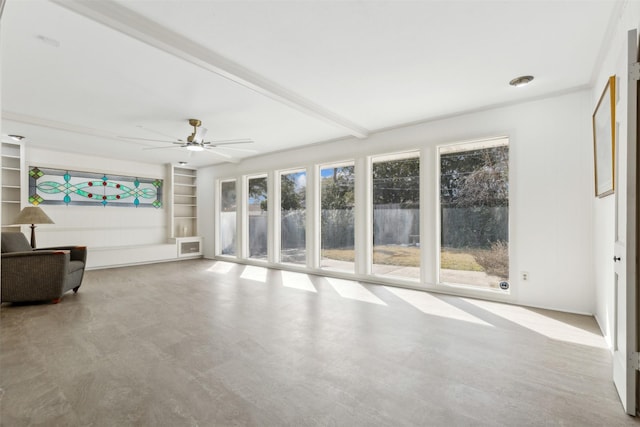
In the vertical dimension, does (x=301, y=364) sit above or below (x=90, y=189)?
below

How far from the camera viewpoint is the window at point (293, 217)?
6.47 metres

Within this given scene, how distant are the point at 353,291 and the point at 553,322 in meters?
2.41

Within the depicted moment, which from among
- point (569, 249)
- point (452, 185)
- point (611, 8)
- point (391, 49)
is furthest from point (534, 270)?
point (391, 49)

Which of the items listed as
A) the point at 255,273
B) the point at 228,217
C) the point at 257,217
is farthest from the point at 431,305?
the point at 228,217

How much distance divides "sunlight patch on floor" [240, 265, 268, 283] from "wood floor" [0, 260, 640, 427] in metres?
1.48

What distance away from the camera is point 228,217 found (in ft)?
26.5

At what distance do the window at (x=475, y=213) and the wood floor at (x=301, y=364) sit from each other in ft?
1.76

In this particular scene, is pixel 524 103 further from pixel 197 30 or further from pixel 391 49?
pixel 197 30

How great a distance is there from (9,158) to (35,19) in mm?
5223

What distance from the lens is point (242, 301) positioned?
162 inches

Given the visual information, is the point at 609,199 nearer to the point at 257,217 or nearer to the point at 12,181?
the point at 257,217

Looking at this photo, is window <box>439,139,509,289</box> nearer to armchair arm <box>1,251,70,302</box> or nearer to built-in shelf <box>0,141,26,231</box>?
armchair arm <box>1,251,70,302</box>

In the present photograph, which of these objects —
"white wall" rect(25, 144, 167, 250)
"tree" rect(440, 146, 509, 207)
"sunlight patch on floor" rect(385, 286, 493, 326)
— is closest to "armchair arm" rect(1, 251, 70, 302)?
"white wall" rect(25, 144, 167, 250)

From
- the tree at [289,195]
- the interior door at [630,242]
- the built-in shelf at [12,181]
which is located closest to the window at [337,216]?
the tree at [289,195]
